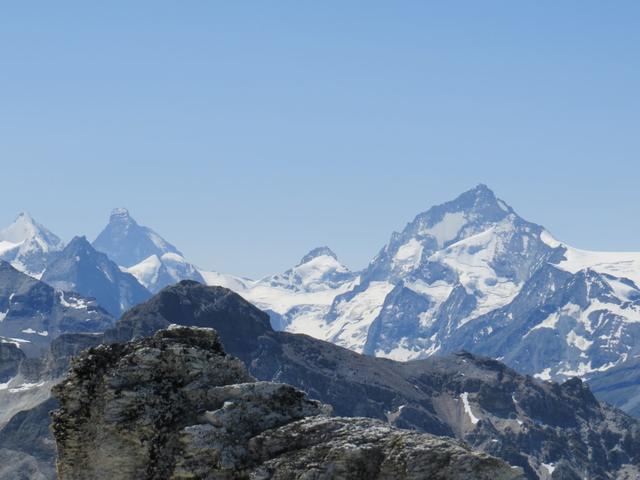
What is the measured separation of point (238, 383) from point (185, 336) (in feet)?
9.54

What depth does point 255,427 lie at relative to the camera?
42.6 metres

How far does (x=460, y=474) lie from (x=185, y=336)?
1252cm

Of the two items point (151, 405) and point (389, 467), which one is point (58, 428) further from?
point (389, 467)

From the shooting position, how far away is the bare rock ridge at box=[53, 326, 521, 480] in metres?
40.5

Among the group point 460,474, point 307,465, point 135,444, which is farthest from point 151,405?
point 460,474

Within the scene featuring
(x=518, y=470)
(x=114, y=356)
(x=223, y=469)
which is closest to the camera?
(x=518, y=470)

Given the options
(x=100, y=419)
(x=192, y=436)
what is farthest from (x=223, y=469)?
(x=100, y=419)

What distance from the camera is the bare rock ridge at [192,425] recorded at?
40.5 meters

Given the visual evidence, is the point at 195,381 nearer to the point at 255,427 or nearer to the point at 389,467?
the point at 255,427

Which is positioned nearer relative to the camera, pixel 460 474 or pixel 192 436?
pixel 460 474

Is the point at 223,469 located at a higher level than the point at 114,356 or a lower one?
lower

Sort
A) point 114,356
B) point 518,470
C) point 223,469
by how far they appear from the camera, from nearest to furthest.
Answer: point 518,470
point 223,469
point 114,356

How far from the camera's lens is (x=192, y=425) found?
42625mm

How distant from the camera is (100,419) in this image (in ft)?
142
